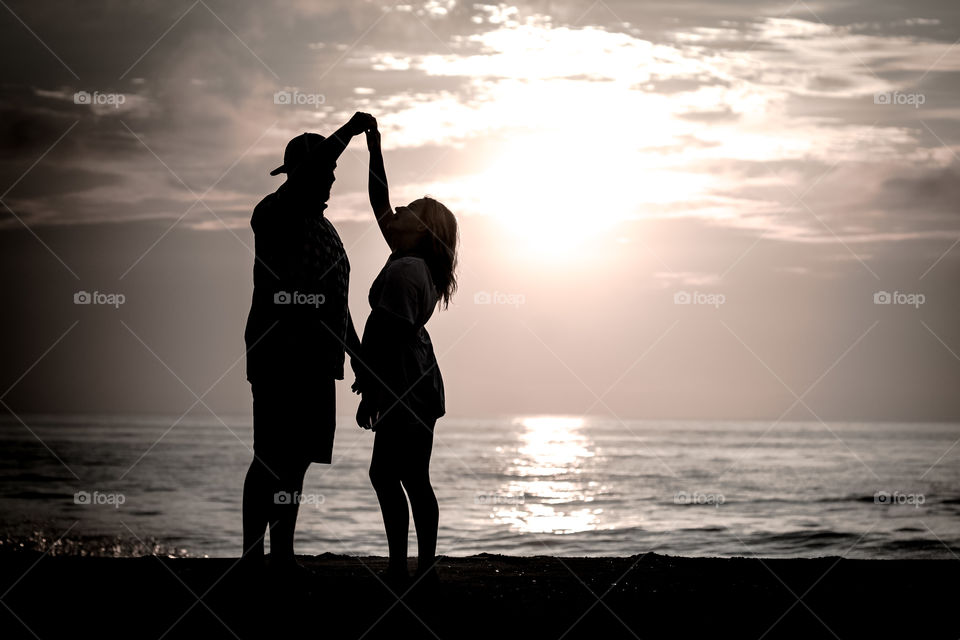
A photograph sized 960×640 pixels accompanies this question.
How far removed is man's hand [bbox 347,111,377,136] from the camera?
4270mm

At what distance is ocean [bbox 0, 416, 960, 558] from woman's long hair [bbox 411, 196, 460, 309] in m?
2.50

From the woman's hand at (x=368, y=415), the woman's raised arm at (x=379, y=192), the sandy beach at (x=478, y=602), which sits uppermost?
the woman's raised arm at (x=379, y=192)

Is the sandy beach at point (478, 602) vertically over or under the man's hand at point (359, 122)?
under

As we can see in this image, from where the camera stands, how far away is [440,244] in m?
4.46

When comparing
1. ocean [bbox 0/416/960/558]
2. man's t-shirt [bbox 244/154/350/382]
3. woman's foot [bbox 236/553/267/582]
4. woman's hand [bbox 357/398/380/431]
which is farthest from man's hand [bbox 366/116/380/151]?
ocean [bbox 0/416/960/558]

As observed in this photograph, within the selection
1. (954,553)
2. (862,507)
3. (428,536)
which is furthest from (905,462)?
(428,536)

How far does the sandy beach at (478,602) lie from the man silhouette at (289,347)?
0.36m

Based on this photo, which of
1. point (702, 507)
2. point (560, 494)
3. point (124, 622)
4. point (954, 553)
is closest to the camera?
point (124, 622)

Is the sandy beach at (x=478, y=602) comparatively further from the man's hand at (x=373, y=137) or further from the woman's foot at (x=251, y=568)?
the man's hand at (x=373, y=137)

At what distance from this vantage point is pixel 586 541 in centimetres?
1758

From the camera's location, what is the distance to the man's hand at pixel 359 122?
4270 millimetres

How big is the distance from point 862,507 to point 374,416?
2401 centimetres

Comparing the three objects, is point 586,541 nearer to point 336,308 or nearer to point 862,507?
point 862,507

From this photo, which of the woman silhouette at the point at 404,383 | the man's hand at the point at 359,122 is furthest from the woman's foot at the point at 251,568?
the man's hand at the point at 359,122
